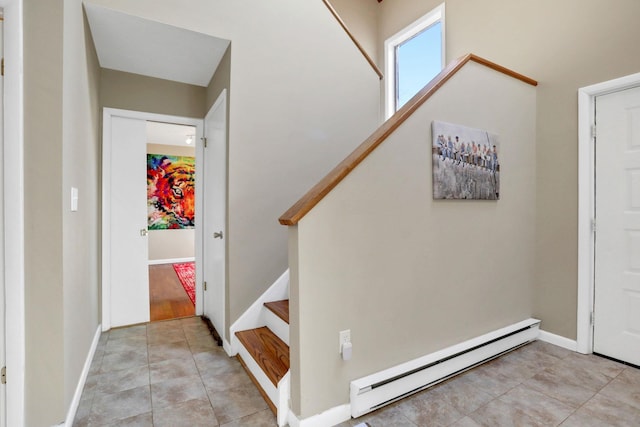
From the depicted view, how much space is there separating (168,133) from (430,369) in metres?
5.56

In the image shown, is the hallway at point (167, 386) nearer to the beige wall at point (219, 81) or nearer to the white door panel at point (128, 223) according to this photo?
the white door panel at point (128, 223)

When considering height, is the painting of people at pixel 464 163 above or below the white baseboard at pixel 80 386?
above

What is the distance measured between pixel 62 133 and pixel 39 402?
1.32 metres

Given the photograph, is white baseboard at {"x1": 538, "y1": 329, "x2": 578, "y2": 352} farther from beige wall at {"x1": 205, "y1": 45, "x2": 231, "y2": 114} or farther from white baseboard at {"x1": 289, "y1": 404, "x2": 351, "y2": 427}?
beige wall at {"x1": 205, "y1": 45, "x2": 231, "y2": 114}

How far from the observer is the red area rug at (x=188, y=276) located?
4367mm

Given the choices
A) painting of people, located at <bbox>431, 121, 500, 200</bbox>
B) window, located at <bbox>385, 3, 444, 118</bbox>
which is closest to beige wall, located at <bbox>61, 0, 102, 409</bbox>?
Answer: painting of people, located at <bbox>431, 121, 500, 200</bbox>

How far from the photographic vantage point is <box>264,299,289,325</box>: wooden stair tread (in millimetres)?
2299

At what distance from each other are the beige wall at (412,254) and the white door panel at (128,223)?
2.30m

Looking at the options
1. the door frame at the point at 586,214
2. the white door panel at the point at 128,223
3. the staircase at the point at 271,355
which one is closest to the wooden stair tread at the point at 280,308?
the staircase at the point at 271,355

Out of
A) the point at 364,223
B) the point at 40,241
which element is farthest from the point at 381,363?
the point at 40,241

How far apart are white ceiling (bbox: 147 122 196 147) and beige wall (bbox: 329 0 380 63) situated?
2.91 metres

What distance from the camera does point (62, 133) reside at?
63.0 inches

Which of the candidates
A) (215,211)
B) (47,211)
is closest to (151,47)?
(215,211)

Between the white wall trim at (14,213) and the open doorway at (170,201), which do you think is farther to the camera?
the open doorway at (170,201)
